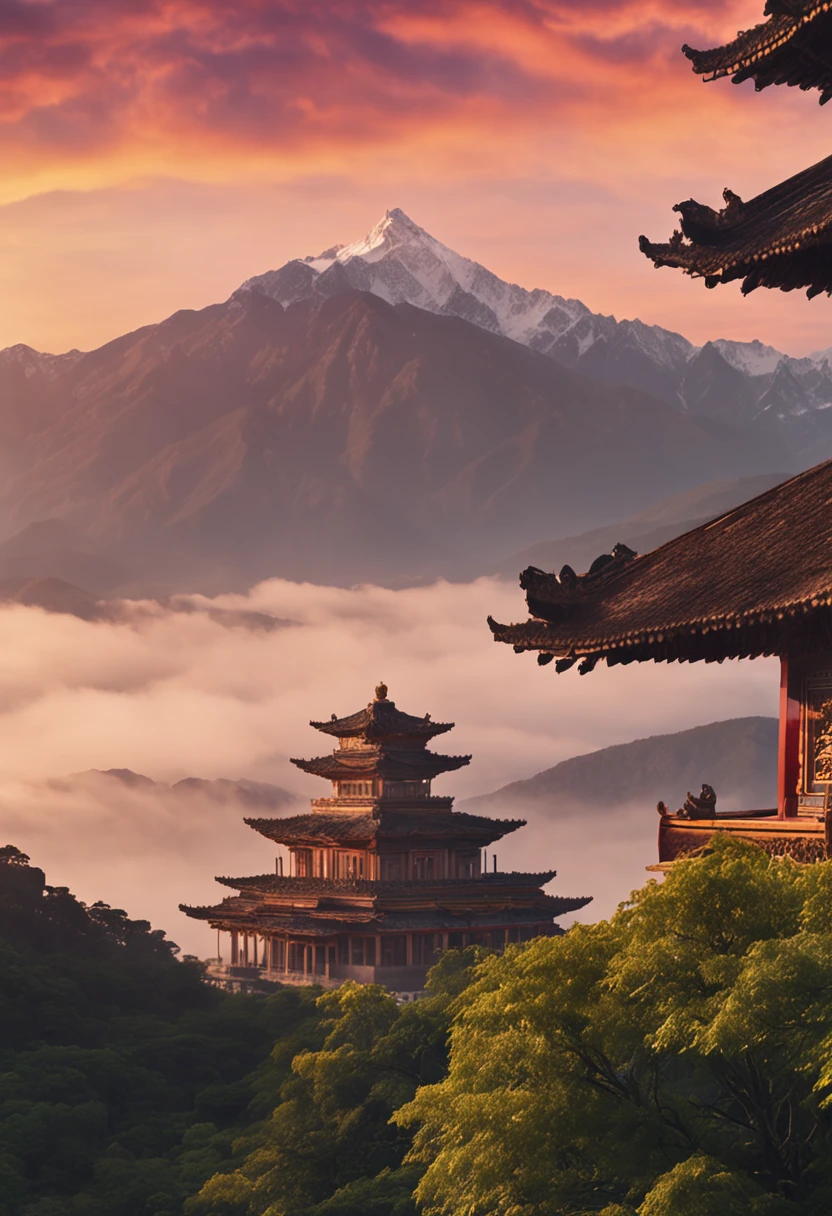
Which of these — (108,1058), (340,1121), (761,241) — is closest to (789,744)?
(761,241)

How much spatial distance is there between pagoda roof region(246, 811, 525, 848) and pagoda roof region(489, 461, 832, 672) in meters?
61.0

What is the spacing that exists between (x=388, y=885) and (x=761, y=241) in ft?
204

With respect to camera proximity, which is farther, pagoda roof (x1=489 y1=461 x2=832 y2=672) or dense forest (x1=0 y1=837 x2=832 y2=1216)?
pagoda roof (x1=489 y1=461 x2=832 y2=672)

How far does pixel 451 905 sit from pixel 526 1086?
205 ft

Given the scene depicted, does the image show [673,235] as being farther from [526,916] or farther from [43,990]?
[526,916]

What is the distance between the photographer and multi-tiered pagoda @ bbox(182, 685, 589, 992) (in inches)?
3182

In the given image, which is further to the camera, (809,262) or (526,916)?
(526,916)

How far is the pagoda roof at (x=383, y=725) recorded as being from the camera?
85.1m

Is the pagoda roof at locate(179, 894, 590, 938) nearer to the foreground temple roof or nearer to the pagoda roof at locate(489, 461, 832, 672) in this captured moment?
the pagoda roof at locate(489, 461, 832, 672)

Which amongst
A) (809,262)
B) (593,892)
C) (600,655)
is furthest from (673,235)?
(593,892)

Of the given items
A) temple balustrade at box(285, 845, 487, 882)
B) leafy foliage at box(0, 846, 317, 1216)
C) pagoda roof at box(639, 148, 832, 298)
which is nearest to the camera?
pagoda roof at box(639, 148, 832, 298)

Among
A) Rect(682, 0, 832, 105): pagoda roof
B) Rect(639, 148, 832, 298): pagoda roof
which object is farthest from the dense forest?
Rect(682, 0, 832, 105): pagoda roof

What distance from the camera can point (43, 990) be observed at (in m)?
58.2

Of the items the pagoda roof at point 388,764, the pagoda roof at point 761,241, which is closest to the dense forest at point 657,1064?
the pagoda roof at point 761,241
